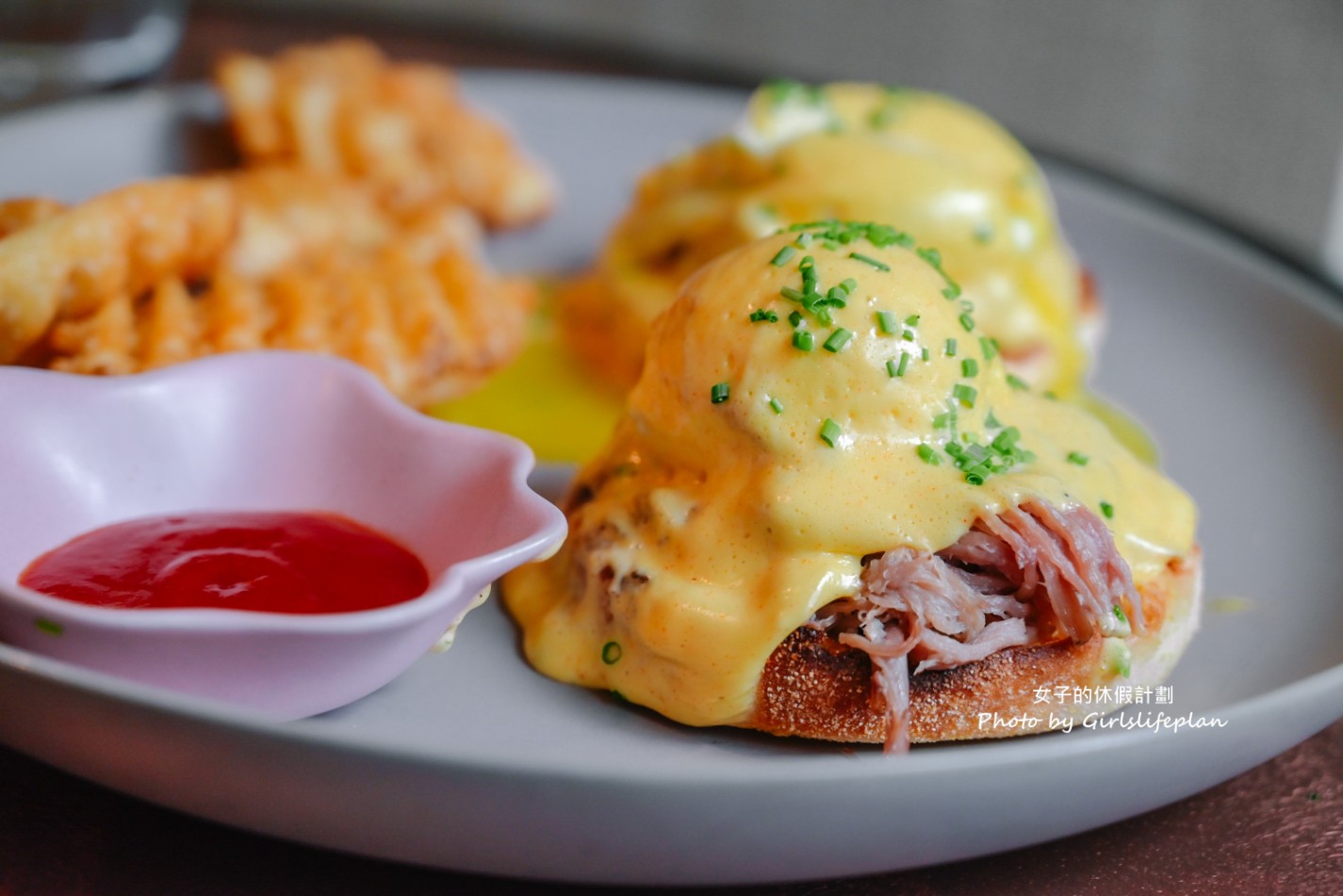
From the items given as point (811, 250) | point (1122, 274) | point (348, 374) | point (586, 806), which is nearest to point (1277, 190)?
point (1122, 274)

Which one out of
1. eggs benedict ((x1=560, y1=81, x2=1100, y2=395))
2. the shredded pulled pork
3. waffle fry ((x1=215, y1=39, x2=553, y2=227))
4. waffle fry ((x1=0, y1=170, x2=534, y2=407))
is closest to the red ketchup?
waffle fry ((x1=0, y1=170, x2=534, y2=407))

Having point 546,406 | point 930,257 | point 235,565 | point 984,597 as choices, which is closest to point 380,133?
point 546,406

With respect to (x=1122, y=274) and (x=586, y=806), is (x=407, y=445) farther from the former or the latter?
(x=1122, y=274)

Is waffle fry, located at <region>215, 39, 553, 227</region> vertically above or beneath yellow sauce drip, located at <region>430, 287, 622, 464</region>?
above

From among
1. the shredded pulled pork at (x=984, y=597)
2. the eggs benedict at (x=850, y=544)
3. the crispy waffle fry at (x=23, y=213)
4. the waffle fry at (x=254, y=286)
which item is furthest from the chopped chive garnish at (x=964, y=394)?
the crispy waffle fry at (x=23, y=213)

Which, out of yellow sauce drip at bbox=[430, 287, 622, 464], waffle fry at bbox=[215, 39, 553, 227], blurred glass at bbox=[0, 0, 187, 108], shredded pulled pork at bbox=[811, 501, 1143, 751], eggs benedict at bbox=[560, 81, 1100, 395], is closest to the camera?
shredded pulled pork at bbox=[811, 501, 1143, 751]

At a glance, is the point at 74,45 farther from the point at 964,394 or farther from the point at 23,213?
the point at 964,394

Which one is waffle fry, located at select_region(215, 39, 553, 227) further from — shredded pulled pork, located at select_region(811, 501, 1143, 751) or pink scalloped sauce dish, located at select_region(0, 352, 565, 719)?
shredded pulled pork, located at select_region(811, 501, 1143, 751)
